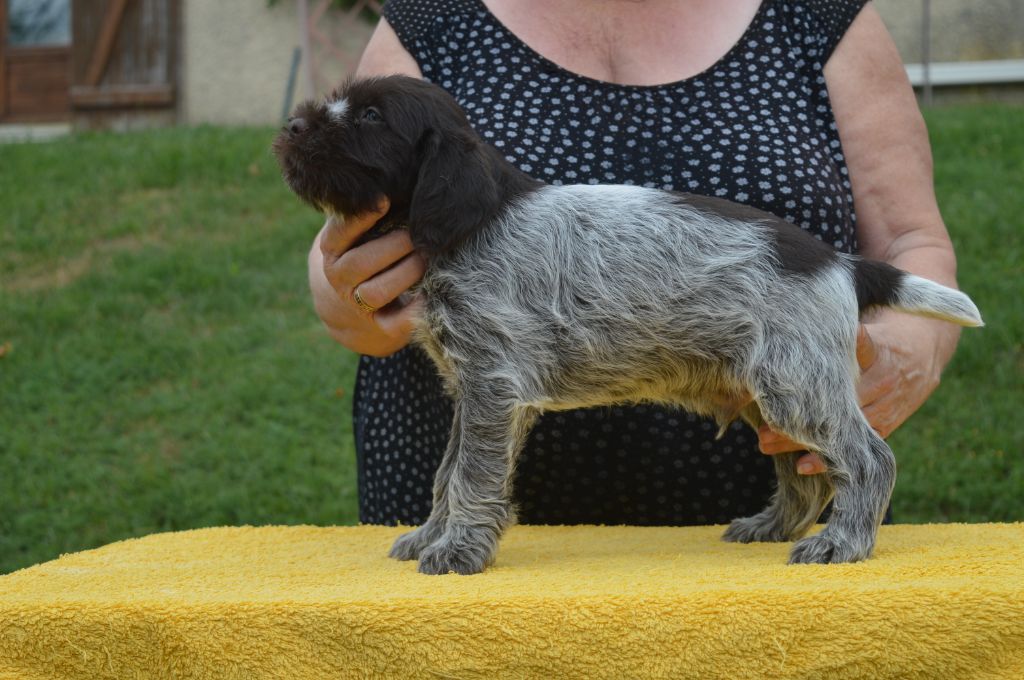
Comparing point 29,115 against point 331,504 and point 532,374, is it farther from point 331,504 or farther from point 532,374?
point 532,374

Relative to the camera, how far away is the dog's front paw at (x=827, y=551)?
231 cm

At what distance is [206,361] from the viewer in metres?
7.45

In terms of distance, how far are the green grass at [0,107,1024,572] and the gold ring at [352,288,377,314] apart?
145 inches

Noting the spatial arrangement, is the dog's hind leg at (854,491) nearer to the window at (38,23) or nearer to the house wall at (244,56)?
the house wall at (244,56)

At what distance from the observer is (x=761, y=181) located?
9.80ft

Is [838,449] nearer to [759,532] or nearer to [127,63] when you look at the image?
[759,532]

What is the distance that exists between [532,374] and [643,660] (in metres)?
0.67

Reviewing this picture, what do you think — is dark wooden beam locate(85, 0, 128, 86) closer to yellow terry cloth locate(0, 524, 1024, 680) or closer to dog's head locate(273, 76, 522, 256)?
dog's head locate(273, 76, 522, 256)

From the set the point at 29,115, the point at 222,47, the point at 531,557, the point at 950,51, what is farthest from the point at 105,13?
the point at 531,557

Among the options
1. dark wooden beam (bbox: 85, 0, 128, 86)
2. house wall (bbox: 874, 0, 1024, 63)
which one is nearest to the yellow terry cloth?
house wall (bbox: 874, 0, 1024, 63)

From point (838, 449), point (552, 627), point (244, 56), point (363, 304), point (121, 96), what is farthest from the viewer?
point (121, 96)

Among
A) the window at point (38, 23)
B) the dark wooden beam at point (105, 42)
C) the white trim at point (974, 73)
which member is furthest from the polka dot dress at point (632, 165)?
the window at point (38, 23)

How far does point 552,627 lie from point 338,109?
110cm

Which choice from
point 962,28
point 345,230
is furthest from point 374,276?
point 962,28
